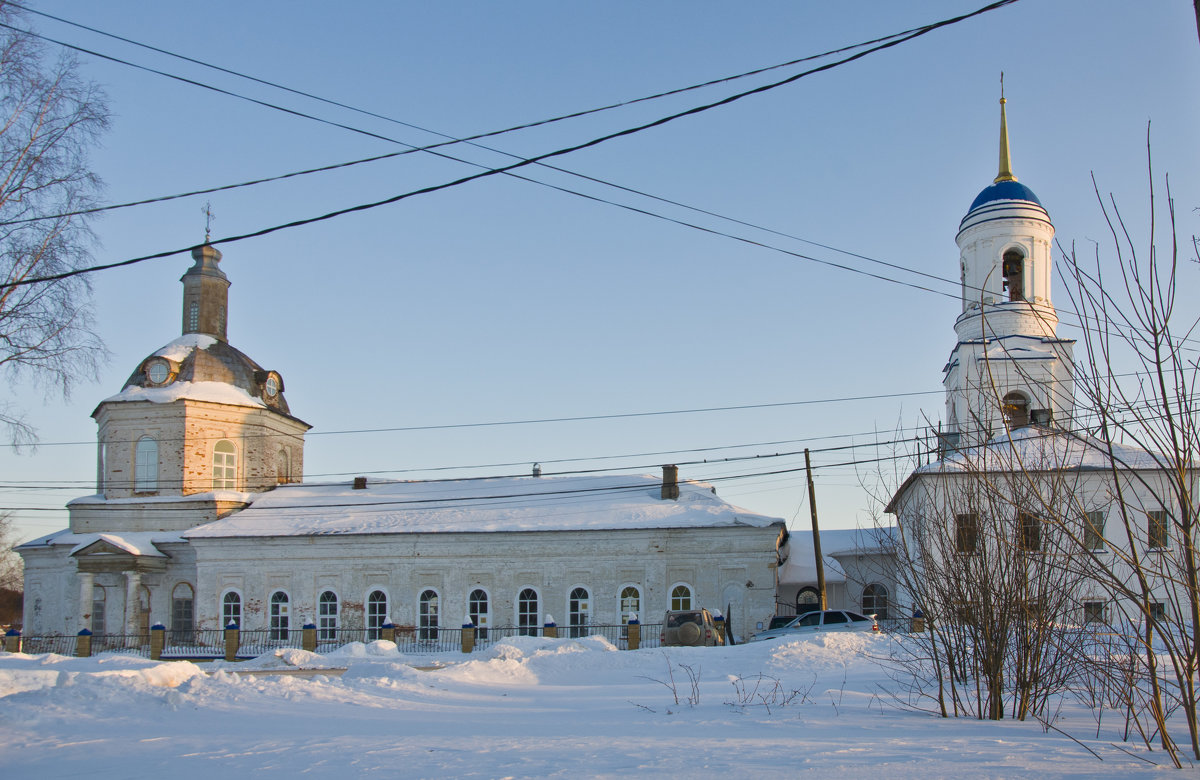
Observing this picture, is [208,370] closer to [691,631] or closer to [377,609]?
[377,609]

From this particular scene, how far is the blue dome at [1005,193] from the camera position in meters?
32.0

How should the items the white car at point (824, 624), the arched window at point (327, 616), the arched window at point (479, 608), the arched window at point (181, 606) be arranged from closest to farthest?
the white car at point (824, 624)
the arched window at point (479, 608)
the arched window at point (327, 616)
the arched window at point (181, 606)

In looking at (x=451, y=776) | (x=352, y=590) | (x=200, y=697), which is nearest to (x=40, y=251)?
(x=200, y=697)

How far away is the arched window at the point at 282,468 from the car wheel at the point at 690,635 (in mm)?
20597

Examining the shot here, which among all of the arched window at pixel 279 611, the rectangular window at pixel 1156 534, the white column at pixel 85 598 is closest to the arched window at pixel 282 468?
the arched window at pixel 279 611

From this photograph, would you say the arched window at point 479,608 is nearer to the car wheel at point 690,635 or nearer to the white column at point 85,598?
the car wheel at point 690,635

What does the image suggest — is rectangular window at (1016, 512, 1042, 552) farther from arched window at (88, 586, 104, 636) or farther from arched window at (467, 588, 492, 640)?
arched window at (88, 586, 104, 636)

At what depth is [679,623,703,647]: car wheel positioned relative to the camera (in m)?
26.6

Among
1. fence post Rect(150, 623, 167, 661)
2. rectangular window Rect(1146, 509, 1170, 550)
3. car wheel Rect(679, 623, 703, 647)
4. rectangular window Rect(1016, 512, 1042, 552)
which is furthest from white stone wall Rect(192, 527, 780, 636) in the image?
rectangular window Rect(1146, 509, 1170, 550)

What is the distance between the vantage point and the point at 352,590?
34.3 meters

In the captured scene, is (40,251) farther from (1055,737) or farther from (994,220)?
(994,220)

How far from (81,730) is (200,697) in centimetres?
201

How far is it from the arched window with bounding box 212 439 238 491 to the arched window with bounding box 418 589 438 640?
32.6 feet

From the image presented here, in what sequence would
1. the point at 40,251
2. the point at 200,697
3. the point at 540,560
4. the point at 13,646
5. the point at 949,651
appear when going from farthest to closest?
the point at 540,560 → the point at 13,646 → the point at 40,251 → the point at 200,697 → the point at 949,651
